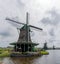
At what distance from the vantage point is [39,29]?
3073 inches

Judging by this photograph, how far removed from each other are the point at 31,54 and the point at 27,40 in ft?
20.2

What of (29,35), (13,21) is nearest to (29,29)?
(29,35)

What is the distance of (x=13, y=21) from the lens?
257 ft

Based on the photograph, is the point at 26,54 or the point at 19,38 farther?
the point at 19,38

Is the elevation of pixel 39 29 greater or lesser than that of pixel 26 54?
greater

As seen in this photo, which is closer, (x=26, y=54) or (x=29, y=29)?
(x=26, y=54)

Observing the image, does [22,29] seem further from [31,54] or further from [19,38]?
[31,54]

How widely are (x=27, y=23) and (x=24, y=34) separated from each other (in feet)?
18.4

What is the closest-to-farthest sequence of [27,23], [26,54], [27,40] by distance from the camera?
1. [26,54]
2. [27,40]
3. [27,23]

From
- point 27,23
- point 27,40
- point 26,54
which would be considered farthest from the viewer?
point 27,23

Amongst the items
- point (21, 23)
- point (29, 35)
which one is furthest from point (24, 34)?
point (21, 23)

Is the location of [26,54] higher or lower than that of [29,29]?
lower

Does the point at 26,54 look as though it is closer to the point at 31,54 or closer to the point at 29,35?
the point at 31,54

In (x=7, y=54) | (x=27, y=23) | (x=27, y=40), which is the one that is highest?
(x=27, y=23)
